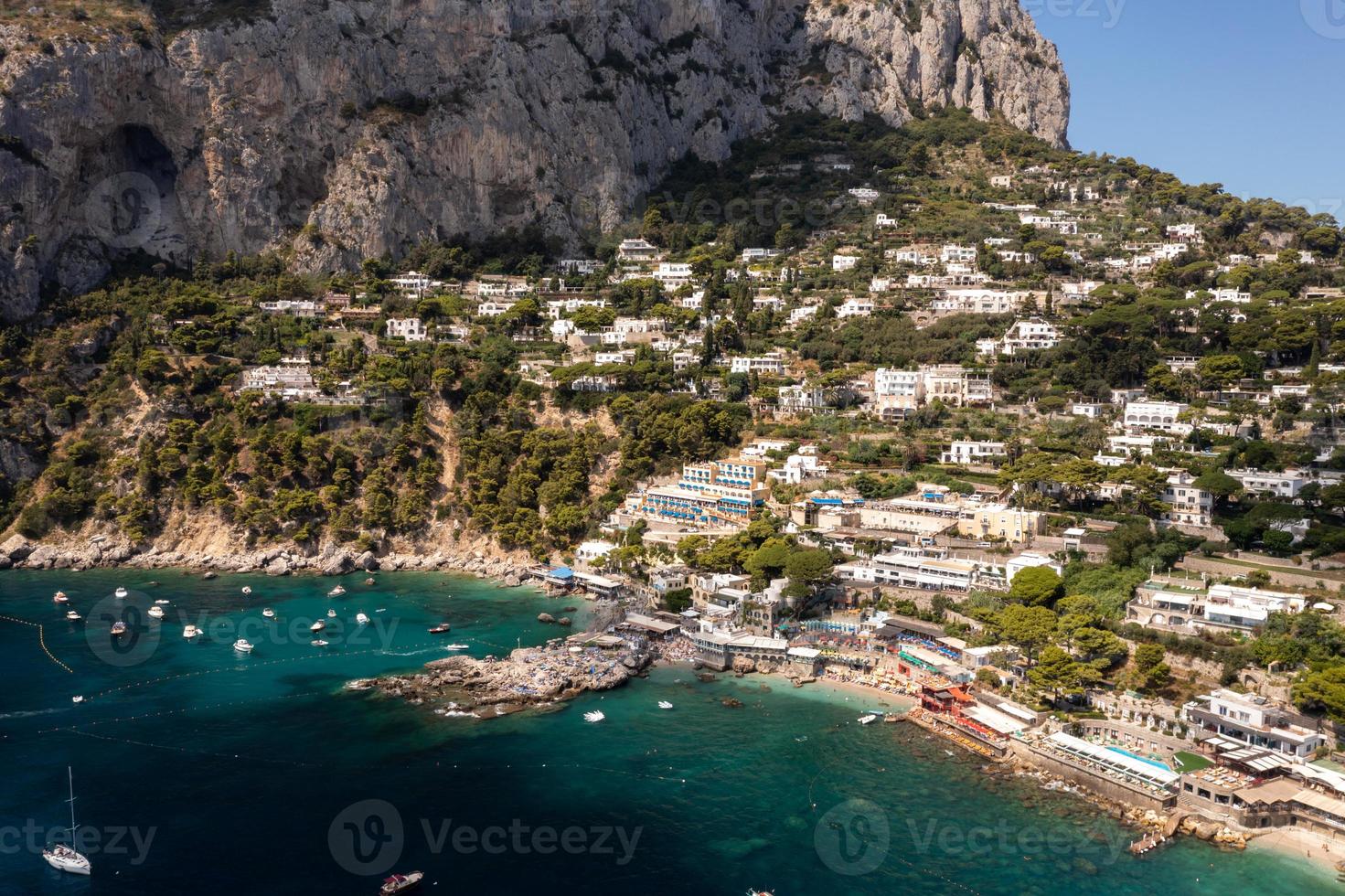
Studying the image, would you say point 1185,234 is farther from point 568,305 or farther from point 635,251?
point 568,305

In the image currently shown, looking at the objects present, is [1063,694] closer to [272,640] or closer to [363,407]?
[272,640]

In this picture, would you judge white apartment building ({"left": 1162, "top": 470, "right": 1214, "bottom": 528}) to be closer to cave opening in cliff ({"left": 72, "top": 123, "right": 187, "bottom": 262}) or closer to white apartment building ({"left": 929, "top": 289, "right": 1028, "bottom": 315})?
white apartment building ({"left": 929, "top": 289, "right": 1028, "bottom": 315})

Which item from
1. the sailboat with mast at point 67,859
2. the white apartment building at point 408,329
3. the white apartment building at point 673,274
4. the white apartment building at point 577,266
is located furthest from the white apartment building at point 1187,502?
the white apartment building at point 577,266

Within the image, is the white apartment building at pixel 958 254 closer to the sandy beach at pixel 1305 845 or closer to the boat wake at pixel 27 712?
the sandy beach at pixel 1305 845

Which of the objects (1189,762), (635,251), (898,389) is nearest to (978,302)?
(898,389)

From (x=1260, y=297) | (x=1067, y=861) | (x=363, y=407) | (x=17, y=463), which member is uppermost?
(x=1260, y=297)

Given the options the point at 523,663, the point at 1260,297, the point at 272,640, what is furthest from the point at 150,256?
the point at 1260,297
